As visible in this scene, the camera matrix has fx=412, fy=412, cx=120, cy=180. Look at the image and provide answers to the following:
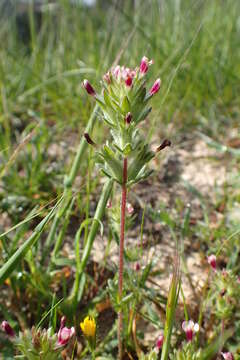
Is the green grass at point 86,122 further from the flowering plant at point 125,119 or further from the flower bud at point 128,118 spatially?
the flower bud at point 128,118

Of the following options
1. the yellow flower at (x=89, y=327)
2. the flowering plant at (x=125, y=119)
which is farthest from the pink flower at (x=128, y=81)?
the yellow flower at (x=89, y=327)

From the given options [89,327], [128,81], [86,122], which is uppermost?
[86,122]

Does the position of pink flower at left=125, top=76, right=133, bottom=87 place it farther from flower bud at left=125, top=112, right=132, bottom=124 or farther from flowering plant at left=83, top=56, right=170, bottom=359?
flower bud at left=125, top=112, right=132, bottom=124

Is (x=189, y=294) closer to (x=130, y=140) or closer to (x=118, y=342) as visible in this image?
(x=118, y=342)

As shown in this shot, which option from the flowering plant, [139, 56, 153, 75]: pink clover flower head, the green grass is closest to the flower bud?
the flowering plant

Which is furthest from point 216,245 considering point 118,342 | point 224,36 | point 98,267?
point 224,36

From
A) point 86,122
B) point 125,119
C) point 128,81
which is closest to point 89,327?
point 125,119

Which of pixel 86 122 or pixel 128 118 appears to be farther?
pixel 86 122

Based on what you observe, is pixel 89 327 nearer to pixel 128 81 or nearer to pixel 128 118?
pixel 128 118
